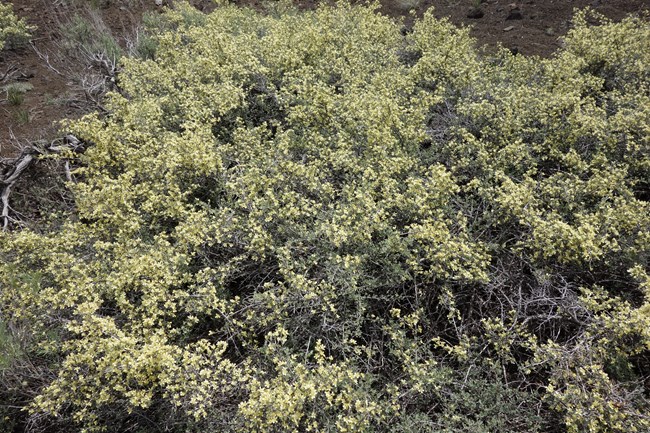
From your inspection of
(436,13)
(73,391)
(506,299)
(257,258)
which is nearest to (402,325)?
(506,299)

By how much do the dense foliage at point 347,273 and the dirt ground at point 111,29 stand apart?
2.48 meters

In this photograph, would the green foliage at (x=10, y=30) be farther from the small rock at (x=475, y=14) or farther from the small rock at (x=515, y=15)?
the small rock at (x=515, y=15)

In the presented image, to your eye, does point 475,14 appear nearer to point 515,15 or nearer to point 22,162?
point 515,15

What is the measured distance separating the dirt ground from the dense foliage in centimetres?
248

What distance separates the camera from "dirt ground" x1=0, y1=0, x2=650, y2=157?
6.58 m

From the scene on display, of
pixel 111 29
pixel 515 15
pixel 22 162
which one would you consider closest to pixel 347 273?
pixel 22 162

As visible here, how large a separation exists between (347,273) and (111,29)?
952cm

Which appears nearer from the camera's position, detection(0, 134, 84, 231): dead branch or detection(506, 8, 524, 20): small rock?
detection(0, 134, 84, 231): dead branch

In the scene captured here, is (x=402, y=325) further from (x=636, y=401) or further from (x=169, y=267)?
(x=169, y=267)

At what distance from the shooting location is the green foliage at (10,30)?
8.22 m

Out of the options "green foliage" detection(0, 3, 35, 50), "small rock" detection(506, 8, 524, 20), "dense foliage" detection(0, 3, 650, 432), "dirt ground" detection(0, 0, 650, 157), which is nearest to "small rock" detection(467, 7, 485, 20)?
"dirt ground" detection(0, 0, 650, 157)

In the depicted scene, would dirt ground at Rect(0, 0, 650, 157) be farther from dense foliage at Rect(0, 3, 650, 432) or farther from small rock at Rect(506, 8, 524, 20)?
dense foliage at Rect(0, 3, 650, 432)

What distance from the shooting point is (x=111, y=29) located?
962 centimetres

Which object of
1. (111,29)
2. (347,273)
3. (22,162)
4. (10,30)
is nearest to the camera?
(347,273)
